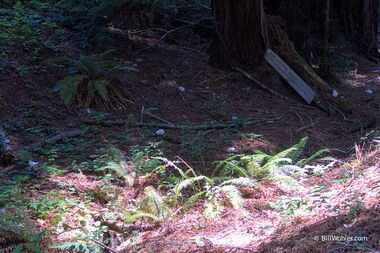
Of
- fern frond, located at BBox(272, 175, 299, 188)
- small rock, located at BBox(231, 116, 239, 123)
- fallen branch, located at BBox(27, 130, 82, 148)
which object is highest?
fallen branch, located at BBox(27, 130, 82, 148)

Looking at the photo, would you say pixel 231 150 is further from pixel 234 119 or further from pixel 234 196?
pixel 234 196

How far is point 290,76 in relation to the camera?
9047mm

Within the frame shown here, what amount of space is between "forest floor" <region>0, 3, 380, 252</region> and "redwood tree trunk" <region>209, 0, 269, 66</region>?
0.43 m

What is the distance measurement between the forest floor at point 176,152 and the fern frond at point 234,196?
81 millimetres

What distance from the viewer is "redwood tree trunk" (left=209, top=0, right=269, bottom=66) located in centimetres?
912

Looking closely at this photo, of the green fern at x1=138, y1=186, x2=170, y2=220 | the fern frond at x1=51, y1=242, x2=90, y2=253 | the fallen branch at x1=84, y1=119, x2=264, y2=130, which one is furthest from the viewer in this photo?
the fallen branch at x1=84, y1=119, x2=264, y2=130

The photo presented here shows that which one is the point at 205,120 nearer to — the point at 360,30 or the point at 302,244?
the point at 302,244

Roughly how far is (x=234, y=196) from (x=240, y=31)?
5.66m

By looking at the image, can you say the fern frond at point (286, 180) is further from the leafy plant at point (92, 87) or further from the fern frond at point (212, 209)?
the leafy plant at point (92, 87)

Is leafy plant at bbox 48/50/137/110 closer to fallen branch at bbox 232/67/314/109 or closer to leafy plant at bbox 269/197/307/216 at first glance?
fallen branch at bbox 232/67/314/109

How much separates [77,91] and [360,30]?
988cm

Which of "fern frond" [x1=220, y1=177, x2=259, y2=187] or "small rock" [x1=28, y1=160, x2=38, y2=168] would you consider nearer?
"fern frond" [x1=220, y1=177, x2=259, y2=187]

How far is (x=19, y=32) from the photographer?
9008 millimetres

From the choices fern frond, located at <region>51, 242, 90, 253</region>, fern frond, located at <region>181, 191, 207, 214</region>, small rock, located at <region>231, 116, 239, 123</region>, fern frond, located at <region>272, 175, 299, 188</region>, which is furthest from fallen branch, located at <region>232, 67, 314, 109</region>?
fern frond, located at <region>51, 242, 90, 253</region>
